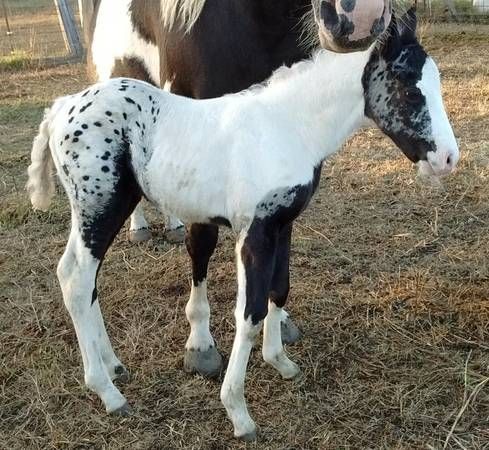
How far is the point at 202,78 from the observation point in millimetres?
2387

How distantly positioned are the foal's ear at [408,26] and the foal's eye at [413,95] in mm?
136

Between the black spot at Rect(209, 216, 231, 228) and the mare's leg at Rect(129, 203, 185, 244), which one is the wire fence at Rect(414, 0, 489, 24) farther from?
the black spot at Rect(209, 216, 231, 228)

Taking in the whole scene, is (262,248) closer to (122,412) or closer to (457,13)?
(122,412)

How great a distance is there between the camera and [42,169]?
2.17 metres

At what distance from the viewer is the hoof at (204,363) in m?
2.39

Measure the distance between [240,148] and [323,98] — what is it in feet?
0.94

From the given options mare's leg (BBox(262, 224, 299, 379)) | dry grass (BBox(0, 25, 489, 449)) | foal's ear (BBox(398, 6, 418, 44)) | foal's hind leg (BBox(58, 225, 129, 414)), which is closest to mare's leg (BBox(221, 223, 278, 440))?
dry grass (BBox(0, 25, 489, 449))

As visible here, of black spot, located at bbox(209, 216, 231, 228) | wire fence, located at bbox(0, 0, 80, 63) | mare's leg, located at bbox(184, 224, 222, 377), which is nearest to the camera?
black spot, located at bbox(209, 216, 231, 228)

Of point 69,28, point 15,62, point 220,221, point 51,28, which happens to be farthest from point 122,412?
point 51,28

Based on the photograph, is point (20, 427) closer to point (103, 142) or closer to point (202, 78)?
point (103, 142)

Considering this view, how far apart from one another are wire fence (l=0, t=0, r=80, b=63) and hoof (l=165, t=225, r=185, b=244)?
613cm

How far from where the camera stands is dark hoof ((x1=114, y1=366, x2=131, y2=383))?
2.36 metres

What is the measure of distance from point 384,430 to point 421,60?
114 cm

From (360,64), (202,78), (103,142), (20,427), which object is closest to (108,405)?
(20,427)
